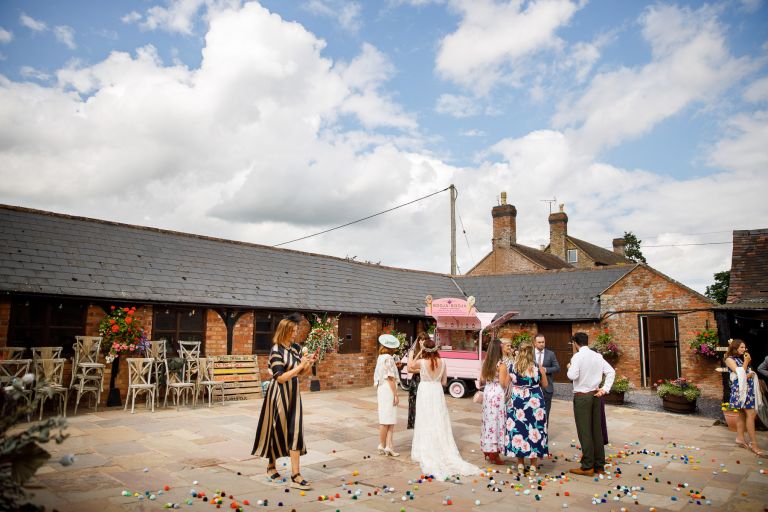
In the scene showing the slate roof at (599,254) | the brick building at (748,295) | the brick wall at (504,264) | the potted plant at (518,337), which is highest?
the slate roof at (599,254)

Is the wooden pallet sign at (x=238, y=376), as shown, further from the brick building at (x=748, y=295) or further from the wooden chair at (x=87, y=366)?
the brick building at (x=748, y=295)

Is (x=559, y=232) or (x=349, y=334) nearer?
(x=349, y=334)

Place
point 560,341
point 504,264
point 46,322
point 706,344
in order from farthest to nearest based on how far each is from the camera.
→ point 504,264
point 560,341
point 706,344
point 46,322

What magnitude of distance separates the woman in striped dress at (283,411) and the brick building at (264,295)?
302 inches

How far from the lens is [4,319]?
34.4 ft

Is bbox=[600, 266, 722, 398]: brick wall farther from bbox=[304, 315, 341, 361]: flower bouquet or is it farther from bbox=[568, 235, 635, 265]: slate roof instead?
bbox=[568, 235, 635, 265]: slate roof

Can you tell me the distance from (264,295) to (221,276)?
1.36m

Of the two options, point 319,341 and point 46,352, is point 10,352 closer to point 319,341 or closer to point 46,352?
point 46,352

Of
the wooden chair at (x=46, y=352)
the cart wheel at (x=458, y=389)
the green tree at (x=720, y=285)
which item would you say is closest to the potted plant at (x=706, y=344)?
the cart wheel at (x=458, y=389)

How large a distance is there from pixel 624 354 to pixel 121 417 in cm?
1571

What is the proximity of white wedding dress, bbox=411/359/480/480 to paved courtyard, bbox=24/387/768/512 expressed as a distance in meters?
0.24

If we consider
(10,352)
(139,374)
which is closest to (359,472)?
(139,374)

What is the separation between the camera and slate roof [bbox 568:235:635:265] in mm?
33609

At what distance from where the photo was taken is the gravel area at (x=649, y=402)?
12.6 m
